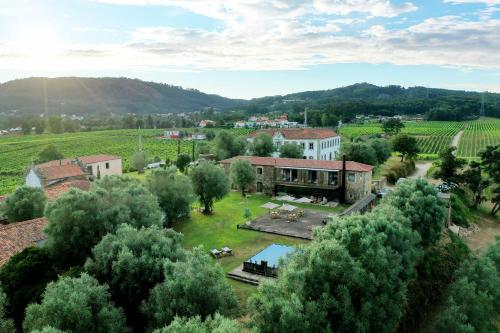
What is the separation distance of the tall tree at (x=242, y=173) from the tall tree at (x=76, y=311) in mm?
29061

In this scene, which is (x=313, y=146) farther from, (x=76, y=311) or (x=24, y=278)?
(x=76, y=311)

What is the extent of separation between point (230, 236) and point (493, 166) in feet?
103

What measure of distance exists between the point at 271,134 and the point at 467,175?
99.8 ft

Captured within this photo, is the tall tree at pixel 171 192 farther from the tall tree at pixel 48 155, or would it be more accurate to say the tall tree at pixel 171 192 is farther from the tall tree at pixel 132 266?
the tall tree at pixel 48 155

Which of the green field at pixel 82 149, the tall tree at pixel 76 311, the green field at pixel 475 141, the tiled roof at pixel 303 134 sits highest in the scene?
the tiled roof at pixel 303 134

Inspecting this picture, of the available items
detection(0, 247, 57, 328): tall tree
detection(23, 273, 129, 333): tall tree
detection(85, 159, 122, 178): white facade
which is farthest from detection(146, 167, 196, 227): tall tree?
detection(85, 159, 122, 178): white facade

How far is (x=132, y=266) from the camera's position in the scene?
16125mm

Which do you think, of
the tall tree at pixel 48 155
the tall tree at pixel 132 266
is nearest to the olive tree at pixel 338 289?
the tall tree at pixel 132 266

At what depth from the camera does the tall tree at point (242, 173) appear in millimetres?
43031

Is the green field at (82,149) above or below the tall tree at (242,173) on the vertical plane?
below

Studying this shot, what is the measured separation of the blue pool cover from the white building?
34.6 metres

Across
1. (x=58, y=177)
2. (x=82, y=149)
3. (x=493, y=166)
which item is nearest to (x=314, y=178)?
(x=493, y=166)

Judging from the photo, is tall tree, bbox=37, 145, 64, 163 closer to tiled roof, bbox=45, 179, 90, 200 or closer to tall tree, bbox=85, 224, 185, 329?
tiled roof, bbox=45, 179, 90, 200

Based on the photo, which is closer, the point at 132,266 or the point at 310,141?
the point at 132,266
